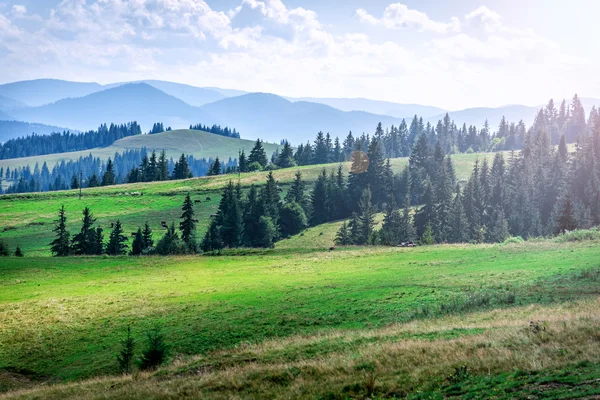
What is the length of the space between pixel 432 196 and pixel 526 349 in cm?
9638

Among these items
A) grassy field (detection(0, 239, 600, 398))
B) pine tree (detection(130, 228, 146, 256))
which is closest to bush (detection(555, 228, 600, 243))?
grassy field (detection(0, 239, 600, 398))

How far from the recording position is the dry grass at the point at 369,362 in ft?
54.6

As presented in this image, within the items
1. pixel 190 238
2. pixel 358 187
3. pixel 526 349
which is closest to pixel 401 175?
pixel 358 187

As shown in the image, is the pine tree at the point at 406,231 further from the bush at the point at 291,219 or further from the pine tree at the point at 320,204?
the pine tree at the point at 320,204

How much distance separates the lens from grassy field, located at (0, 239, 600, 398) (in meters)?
17.8

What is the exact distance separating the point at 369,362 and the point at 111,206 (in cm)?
12134

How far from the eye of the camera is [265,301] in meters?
37.4

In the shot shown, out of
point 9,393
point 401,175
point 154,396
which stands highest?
point 401,175

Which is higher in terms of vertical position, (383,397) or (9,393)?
(383,397)

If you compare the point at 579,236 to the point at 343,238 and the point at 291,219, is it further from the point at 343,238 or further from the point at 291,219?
the point at 291,219

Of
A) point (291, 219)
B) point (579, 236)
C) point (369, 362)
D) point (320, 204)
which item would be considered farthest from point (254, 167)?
point (369, 362)

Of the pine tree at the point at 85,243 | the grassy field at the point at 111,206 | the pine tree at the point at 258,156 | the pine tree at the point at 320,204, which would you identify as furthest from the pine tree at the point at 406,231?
the pine tree at the point at 258,156

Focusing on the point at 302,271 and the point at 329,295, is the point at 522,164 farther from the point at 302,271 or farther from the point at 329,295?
the point at 329,295

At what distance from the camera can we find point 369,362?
18641mm
